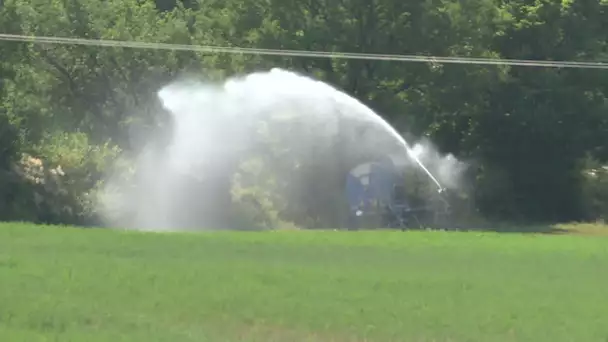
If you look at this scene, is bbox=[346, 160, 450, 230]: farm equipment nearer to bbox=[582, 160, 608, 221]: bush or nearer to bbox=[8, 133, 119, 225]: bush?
bbox=[8, 133, 119, 225]: bush

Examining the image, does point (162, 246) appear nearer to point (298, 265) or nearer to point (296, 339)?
point (298, 265)

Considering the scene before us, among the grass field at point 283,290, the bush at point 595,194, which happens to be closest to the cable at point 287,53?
the bush at point 595,194

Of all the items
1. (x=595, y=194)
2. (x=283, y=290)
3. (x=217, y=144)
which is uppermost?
(x=217, y=144)

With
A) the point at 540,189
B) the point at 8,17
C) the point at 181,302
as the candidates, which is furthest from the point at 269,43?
the point at 181,302

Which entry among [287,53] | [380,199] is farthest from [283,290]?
[287,53]

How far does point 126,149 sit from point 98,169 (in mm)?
3994

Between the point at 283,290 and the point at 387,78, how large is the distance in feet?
97.8

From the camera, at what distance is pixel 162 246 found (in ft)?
80.5

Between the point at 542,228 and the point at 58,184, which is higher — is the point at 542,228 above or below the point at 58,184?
below

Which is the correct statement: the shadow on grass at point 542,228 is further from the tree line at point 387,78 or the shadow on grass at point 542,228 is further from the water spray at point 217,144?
the water spray at point 217,144

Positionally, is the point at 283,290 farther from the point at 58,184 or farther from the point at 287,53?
the point at 287,53

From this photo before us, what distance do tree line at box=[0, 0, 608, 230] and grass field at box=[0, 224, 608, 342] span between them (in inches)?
528

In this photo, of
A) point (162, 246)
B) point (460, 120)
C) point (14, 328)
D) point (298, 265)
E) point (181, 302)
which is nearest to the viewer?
point (14, 328)

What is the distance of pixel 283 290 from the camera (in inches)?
725
